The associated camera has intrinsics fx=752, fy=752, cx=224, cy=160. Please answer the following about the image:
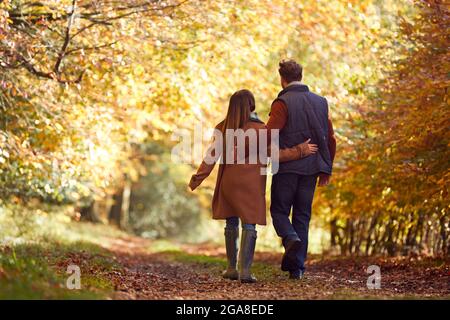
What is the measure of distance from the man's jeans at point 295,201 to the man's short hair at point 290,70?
41.2 inches

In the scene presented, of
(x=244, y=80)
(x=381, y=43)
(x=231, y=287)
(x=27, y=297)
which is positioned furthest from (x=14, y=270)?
(x=244, y=80)

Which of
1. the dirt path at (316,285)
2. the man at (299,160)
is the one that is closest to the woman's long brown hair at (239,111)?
the man at (299,160)

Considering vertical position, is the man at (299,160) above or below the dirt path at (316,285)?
above

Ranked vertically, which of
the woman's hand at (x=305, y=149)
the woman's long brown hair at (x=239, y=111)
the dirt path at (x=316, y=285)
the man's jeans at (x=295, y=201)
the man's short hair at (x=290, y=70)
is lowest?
the dirt path at (x=316, y=285)

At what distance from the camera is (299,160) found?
7.77 metres

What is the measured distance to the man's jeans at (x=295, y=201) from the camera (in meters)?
7.79

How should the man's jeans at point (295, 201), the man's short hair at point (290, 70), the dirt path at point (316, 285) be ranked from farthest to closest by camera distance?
the man's short hair at point (290, 70) < the man's jeans at point (295, 201) < the dirt path at point (316, 285)

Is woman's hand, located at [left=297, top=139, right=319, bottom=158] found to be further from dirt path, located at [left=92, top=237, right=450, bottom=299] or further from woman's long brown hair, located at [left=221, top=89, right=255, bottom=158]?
dirt path, located at [left=92, top=237, right=450, bottom=299]

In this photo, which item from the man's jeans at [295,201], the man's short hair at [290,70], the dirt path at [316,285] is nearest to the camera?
the dirt path at [316,285]

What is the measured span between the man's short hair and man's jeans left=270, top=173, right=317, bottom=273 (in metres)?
1.05

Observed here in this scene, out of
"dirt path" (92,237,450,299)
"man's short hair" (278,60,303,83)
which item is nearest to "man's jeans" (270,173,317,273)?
"dirt path" (92,237,450,299)

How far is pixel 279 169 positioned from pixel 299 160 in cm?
23

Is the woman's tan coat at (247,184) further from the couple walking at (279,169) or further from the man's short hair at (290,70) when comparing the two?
the man's short hair at (290,70)

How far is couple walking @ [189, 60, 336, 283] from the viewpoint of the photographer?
7660mm
